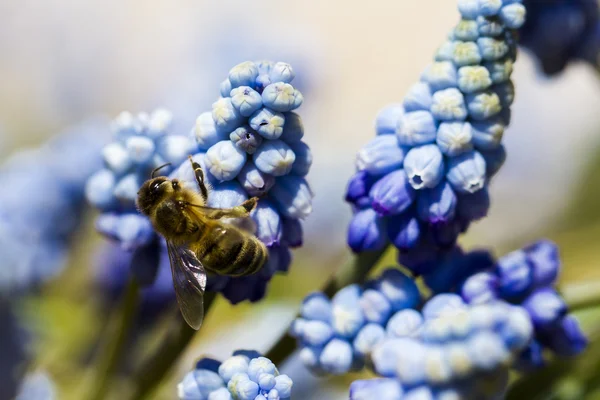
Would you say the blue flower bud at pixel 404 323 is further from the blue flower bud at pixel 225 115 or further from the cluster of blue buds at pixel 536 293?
the blue flower bud at pixel 225 115

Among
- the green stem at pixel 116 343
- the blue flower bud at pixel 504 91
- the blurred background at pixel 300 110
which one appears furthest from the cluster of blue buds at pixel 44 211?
the blue flower bud at pixel 504 91

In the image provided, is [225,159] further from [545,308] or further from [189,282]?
[545,308]

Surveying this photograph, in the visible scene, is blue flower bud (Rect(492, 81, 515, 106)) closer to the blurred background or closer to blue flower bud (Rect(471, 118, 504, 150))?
blue flower bud (Rect(471, 118, 504, 150))

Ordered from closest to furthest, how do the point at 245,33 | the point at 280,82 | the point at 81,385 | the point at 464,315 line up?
the point at 464,315, the point at 280,82, the point at 81,385, the point at 245,33

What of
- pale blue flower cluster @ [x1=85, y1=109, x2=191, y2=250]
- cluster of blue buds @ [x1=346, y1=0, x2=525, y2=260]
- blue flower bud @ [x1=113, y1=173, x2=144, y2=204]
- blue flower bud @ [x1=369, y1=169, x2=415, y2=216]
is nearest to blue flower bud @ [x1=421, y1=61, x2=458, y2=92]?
cluster of blue buds @ [x1=346, y1=0, x2=525, y2=260]

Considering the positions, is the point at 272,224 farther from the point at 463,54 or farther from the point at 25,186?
the point at 25,186

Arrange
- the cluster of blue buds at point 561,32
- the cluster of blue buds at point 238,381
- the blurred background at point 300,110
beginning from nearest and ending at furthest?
the cluster of blue buds at point 238,381 → the cluster of blue buds at point 561,32 → the blurred background at point 300,110

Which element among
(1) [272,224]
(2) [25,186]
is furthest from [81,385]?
(1) [272,224]
